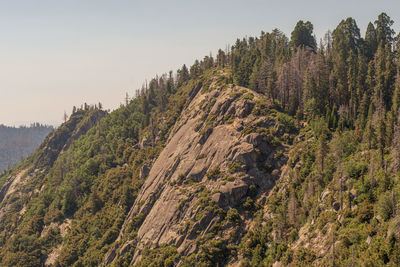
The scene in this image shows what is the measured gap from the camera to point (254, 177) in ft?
288

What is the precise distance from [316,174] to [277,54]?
84039 millimetres

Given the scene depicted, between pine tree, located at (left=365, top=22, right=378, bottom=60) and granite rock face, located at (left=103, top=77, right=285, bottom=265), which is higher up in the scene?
pine tree, located at (left=365, top=22, right=378, bottom=60)

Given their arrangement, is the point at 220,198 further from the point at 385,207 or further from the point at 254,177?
the point at 385,207

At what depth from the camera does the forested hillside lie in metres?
59.6

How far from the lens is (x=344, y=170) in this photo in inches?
2576

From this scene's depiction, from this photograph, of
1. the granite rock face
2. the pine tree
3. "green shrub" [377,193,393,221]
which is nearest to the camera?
"green shrub" [377,193,393,221]

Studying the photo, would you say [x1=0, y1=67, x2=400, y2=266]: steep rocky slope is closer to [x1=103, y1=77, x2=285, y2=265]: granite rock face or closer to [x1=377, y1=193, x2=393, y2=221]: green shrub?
[x1=377, y1=193, x2=393, y2=221]: green shrub

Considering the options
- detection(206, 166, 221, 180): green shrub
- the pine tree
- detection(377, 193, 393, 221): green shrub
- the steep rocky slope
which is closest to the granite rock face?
detection(206, 166, 221, 180): green shrub

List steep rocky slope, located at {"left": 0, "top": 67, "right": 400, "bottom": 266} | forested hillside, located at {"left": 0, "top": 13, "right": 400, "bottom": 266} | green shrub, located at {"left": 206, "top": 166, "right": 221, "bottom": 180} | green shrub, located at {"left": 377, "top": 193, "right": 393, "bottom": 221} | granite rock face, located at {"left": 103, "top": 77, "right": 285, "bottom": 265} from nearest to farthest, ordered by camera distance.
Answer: green shrub, located at {"left": 377, "top": 193, "right": 393, "bottom": 221}
steep rocky slope, located at {"left": 0, "top": 67, "right": 400, "bottom": 266}
forested hillside, located at {"left": 0, "top": 13, "right": 400, "bottom": 266}
granite rock face, located at {"left": 103, "top": 77, "right": 285, "bottom": 265}
green shrub, located at {"left": 206, "top": 166, "right": 221, "bottom": 180}

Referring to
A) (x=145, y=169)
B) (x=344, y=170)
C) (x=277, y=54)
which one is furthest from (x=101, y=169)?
(x=344, y=170)

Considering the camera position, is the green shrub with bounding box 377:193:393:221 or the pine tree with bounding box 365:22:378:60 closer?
the green shrub with bounding box 377:193:393:221

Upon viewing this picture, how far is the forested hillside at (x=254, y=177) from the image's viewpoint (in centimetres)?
5956

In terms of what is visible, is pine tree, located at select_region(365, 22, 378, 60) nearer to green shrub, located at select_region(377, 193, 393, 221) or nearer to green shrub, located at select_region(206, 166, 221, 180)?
green shrub, located at select_region(206, 166, 221, 180)

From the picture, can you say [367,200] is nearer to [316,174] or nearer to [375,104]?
[316,174]
